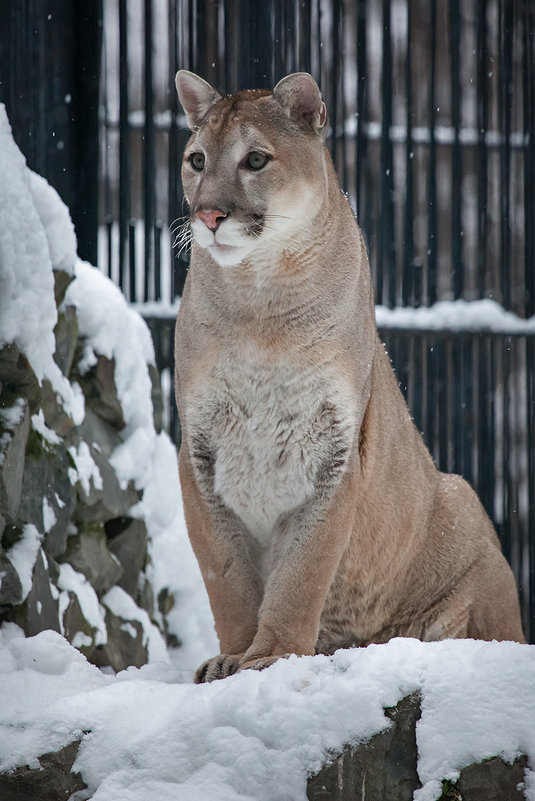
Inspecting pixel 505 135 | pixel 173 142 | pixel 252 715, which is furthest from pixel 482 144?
pixel 252 715

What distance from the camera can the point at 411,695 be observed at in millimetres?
2627

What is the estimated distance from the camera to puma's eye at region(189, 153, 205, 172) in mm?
3565

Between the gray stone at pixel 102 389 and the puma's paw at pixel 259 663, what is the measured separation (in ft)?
6.60

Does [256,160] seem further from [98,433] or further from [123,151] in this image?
[123,151]

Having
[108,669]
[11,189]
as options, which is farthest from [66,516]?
[11,189]

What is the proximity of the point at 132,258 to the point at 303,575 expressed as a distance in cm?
340

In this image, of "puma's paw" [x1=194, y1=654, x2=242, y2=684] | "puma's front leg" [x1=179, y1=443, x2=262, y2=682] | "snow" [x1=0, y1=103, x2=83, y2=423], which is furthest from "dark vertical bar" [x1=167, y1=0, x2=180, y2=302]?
"puma's paw" [x1=194, y1=654, x2=242, y2=684]

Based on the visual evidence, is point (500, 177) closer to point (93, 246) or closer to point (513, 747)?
point (93, 246)

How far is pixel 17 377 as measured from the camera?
12.4 feet

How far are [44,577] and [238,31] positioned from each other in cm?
397

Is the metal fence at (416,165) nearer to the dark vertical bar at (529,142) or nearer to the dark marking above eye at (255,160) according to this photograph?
the dark vertical bar at (529,142)

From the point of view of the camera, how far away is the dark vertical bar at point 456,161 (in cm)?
668

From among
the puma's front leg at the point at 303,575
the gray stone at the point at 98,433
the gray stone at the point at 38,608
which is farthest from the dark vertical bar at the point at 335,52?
the gray stone at the point at 38,608

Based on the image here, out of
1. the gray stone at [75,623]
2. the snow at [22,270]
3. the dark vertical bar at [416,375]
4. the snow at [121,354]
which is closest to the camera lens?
the snow at [22,270]
